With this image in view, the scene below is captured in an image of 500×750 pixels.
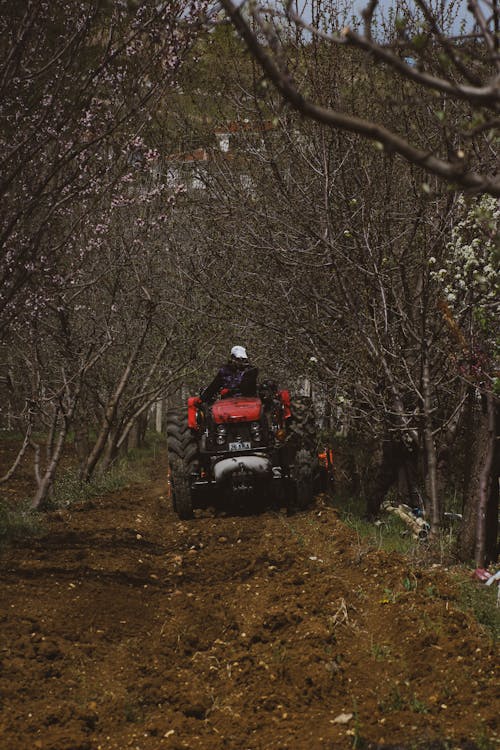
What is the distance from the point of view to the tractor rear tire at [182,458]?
406 inches

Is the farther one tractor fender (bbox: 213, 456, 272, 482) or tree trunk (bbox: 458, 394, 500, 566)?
tractor fender (bbox: 213, 456, 272, 482)

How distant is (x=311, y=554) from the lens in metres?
7.99

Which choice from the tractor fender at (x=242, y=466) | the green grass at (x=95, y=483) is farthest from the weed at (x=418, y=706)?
the green grass at (x=95, y=483)

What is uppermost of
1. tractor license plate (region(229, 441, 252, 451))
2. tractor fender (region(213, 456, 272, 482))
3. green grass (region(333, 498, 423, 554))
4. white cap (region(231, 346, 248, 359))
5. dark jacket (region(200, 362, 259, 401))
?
white cap (region(231, 346, 248, 359))

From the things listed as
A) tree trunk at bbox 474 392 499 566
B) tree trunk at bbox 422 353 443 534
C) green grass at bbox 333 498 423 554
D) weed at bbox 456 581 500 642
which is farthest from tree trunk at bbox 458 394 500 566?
weed at bbox 456 581 500 642

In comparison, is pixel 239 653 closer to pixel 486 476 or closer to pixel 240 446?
pixel 486 476

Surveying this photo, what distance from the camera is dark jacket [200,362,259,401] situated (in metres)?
10.3

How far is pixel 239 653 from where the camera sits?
5250mm

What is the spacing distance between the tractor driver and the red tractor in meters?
0.11

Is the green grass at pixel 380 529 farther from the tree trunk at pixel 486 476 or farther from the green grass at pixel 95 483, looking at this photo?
the green grass at pixel 95 483

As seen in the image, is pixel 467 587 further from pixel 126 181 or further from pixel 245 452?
pixel 126 181

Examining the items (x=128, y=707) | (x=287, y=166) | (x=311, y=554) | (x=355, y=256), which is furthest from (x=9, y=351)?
(x=128, y=707)

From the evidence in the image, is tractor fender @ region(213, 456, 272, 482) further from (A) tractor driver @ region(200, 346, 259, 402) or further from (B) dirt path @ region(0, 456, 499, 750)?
(B) dirt path @ region(0, 456, 499, 750)

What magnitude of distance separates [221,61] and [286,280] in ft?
9.42
